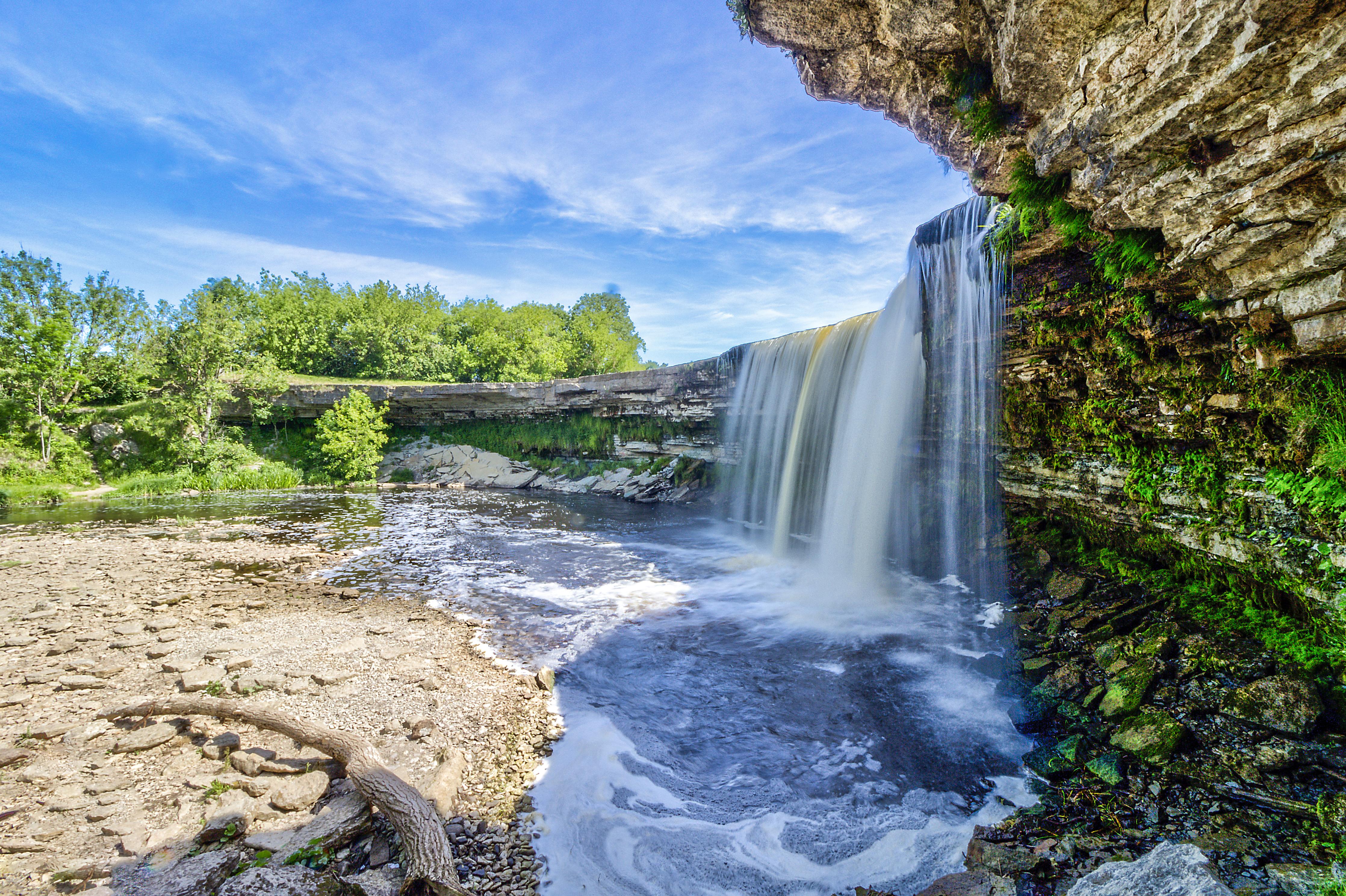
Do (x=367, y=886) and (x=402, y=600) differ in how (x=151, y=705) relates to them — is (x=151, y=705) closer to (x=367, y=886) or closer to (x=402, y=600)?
(x=367, y=886)

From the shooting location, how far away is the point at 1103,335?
6035 mm

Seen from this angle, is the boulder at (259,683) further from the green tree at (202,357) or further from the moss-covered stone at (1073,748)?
the green tree at (202,357)

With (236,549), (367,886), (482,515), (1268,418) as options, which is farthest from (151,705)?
(482,515)

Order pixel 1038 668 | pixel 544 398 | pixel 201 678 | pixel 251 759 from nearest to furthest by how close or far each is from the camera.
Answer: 1. pixel 251 759
2. pixel 201 678
3. pixel 1038 668
4. pixel 544 398

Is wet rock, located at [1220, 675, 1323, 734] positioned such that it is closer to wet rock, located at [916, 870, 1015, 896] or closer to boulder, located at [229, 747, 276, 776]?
wet rock, located at [916, 870, 1015, 896]

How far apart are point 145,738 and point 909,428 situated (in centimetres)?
1077

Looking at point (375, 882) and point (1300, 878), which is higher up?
point (1300, 878)

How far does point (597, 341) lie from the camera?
39375 mm

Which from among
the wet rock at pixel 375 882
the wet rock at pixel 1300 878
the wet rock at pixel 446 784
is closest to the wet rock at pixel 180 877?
the wet rock at pixel 375 882

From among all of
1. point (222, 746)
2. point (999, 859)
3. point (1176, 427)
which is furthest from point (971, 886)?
point (1176, 427)

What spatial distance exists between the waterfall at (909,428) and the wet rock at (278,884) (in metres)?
8.60

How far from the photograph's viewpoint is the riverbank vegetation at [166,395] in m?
21.4

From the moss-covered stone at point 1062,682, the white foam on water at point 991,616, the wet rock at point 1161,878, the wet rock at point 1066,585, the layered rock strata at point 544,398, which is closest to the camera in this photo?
the wet rock at point 1161,878

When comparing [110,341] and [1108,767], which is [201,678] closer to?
[1108,767]
